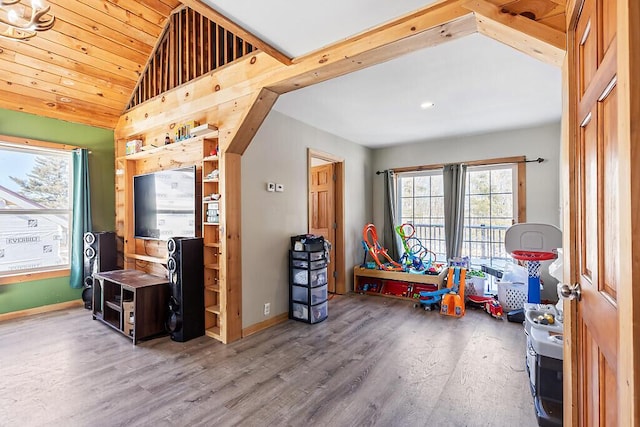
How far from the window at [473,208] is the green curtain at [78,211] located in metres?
4.78

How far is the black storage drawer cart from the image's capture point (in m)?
3.63

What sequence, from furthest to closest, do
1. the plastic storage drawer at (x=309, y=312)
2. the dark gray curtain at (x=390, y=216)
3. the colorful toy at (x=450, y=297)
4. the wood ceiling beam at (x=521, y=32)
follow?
1. the dark gray curtain at (x=390, y=216)
2. the colorful toy at (x=450, y=297)
3. the plastic storage drawer at (x=309, y=312)
4. the wood ceiling beam at (x=521, y=32)

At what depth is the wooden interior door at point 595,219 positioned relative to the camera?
0.81 meters

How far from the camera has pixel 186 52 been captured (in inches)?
140

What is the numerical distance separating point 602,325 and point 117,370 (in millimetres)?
3088

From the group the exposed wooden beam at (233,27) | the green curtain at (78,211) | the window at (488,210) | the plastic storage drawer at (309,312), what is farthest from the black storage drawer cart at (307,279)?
the green curtain at (78,211)

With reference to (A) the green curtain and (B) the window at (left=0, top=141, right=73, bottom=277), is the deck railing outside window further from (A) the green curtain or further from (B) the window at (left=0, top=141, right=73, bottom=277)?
(B) the window at (left=0, top=141, right=73, bottom=277)

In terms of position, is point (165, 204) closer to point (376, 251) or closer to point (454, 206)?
point (376, 251)

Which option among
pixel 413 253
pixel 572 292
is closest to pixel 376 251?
pixel 413 253

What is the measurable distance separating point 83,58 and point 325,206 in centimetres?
362

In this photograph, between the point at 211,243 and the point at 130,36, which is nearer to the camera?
the point at 211,243

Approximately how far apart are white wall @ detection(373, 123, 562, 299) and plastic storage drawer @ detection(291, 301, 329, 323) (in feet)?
9.93

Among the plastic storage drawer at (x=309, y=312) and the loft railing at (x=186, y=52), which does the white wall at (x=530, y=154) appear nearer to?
the plastic storage drawer at (x=309, y=312)

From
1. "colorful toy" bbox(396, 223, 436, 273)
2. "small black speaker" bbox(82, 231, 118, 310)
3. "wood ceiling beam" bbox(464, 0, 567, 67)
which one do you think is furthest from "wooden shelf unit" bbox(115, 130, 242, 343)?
"colorful toy" bbox(396, 223, 436, 273)
